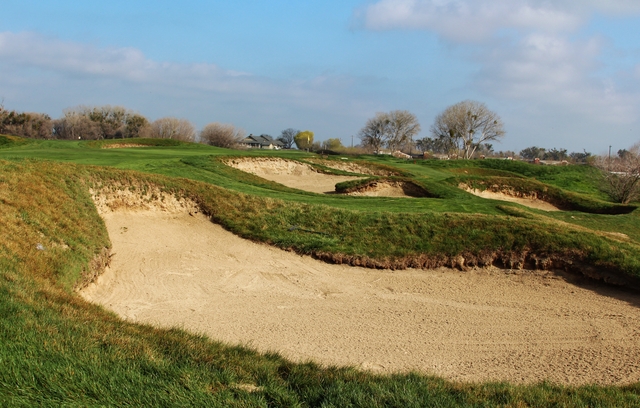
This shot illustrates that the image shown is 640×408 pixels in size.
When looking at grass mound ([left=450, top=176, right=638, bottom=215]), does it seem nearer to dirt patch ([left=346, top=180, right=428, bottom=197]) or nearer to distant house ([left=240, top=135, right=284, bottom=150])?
dirt patch ([left=346, top=180, right=428, bottom=197])

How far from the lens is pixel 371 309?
1080cm

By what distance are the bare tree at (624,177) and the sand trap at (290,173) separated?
20.9 metres

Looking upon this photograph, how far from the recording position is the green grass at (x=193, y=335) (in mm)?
4996

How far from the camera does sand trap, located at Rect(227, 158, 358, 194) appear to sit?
3356cm

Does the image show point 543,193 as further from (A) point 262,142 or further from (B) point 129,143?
(A) point 262,142

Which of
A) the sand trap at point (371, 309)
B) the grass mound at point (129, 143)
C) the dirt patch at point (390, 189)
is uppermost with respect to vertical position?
the grass mound at point (129, 143)

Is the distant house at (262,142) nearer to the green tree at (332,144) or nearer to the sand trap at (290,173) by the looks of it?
the green tree at (332,144)

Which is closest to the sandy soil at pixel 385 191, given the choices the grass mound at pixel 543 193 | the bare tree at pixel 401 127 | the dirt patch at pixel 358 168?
the grass mound at pixel 543 193

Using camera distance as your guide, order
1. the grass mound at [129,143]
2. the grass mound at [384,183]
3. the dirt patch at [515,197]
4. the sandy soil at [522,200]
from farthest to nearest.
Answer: the grass mound at [129,143] → the dirt patch at [515,197] → the sandy soil at [522,200] → the grass mound at [384,183]

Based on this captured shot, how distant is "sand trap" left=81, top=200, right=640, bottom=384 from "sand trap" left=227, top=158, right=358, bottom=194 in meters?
18.9

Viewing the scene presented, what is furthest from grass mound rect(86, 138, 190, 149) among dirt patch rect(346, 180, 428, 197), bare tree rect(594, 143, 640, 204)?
bare tree rect(594, 143, 640, 204)

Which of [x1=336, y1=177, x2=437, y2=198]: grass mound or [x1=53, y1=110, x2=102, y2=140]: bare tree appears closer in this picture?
[x1=336, y1=177, x2=437, y2=198]: grass mound

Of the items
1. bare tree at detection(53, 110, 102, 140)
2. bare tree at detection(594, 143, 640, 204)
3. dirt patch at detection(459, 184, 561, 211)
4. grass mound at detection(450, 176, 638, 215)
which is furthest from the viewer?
bare tree at detection(53, 110, 102, 140)

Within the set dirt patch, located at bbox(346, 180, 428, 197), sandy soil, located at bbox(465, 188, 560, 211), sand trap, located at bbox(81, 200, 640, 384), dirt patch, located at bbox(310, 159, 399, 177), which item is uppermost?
dirt patch, located at bbox(310, 159, 399, 177)
